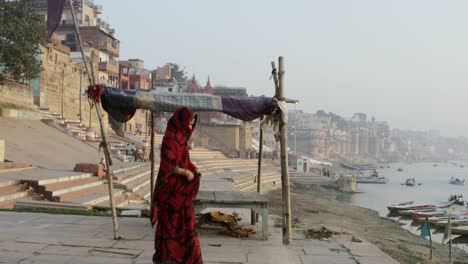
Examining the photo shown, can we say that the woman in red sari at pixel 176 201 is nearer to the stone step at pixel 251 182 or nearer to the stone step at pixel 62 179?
the stone step at pixel 62 179

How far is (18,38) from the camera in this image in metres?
21.5

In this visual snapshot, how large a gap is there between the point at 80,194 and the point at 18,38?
44.0 ft

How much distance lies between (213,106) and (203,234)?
1.93 meters

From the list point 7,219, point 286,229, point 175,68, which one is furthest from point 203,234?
point 175,68

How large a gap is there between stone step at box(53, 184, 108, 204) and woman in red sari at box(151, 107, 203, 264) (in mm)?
6294

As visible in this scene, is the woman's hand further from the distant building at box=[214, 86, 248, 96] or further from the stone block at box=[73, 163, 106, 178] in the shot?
the distant building at box=[214, 86, 248, 96]

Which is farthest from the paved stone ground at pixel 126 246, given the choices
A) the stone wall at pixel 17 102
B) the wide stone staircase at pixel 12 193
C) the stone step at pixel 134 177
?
the stone wall at pixel 17 102

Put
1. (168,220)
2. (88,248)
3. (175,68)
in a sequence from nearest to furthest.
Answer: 1. (168,220)
2. (88,248)
3. (175,68)

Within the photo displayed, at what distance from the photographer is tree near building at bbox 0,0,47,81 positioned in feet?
69.3

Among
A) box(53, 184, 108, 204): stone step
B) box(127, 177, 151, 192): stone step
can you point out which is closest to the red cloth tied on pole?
box(53, 184, 108, 204): stone step

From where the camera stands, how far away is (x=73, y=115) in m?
32.2

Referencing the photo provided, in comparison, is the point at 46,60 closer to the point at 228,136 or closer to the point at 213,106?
the point at 213,106

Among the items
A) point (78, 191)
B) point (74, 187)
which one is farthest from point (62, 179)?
point (78, 191)

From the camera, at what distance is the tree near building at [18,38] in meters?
21.1
